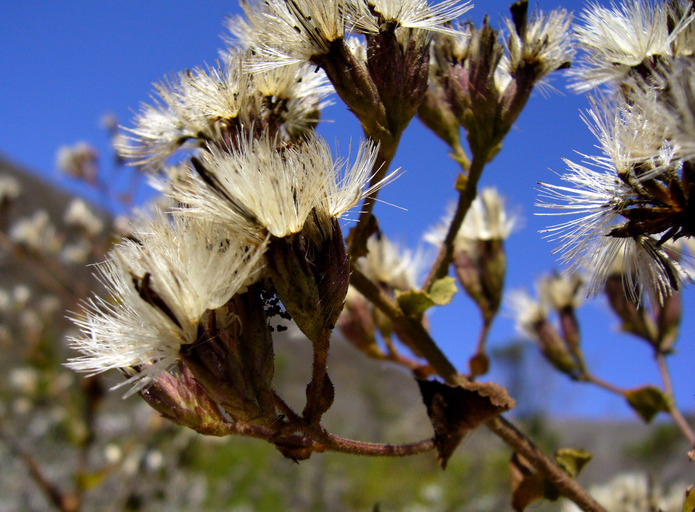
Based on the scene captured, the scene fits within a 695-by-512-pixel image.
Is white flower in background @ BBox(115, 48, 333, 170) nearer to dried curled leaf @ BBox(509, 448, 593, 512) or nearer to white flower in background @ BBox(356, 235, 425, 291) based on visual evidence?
white flower in background @ BBox(356, 235, 425, 291)

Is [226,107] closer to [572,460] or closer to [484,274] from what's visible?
[484,274]

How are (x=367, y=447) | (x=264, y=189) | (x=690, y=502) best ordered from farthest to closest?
(x=367, y=447)
(x=690, y=502)
(x=264, y=189)

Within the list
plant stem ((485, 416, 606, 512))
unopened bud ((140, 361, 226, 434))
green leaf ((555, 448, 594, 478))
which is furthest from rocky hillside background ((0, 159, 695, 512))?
green leaf ((555, 448, 594, 478))

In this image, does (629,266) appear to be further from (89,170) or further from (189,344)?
(89,170)

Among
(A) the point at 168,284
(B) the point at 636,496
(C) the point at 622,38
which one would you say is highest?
(C) the point at 622,38

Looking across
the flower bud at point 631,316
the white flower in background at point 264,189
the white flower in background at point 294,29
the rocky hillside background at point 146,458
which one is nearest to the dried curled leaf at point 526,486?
the rocky hillside background at point 146,458

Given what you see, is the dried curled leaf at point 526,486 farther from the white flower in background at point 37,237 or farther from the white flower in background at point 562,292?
the white flower in background at point 37,237

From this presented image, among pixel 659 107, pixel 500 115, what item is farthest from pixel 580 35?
pixel 659 107

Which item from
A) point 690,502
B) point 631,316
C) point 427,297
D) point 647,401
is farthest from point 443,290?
point 631,316
